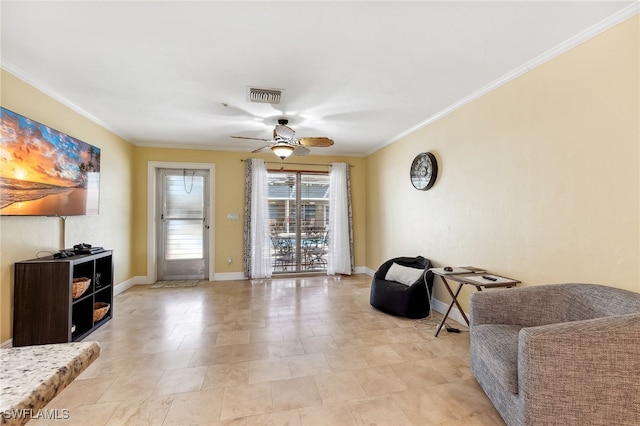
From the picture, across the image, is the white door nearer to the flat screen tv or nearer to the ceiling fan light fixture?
the flat screen tv

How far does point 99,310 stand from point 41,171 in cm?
160

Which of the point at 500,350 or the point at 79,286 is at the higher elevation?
the point at 79,286

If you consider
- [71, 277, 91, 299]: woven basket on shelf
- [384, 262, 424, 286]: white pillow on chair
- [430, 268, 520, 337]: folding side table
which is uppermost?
[430, 268, 520, 337]: folding side table

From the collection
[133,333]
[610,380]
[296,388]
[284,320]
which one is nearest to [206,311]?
[133,333]

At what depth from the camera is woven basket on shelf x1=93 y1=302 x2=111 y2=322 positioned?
10.3ft

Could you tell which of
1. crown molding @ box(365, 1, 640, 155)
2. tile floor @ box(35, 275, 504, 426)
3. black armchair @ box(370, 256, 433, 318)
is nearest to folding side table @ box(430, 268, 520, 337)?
black armchair @ box(370, 256, 433, 318)

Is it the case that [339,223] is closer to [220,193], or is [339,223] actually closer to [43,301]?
[220,193]

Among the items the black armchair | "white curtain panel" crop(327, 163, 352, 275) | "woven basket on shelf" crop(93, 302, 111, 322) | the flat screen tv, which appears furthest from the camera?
"white curtain panel" crop(327, 163, 352, 275)

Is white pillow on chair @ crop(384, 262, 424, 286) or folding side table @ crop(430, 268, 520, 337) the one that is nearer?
folding side table @ crop(430, 268, 520, 337)

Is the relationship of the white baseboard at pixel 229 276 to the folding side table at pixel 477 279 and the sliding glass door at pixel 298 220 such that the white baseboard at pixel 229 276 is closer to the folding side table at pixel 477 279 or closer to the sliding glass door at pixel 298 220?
the sliding glass door at pixel 298 220

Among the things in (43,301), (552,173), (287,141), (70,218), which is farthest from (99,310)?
(552,173)

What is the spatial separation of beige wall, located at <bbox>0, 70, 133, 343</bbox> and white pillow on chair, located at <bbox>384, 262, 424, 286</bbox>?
3.96 metres

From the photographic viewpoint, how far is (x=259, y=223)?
5438 millimetres

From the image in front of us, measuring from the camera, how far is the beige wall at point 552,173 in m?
1.88
